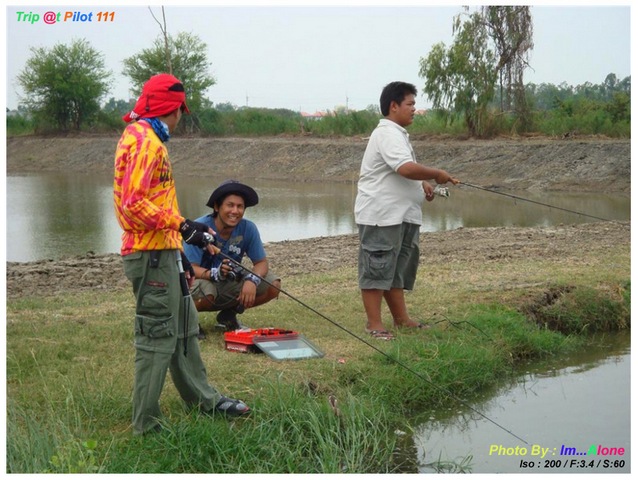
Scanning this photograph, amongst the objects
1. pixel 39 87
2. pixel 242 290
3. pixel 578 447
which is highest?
pixel 39 87

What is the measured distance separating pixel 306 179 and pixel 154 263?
25123 mm

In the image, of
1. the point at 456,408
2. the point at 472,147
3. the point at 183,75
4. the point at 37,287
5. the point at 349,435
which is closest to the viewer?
the point at 349,435

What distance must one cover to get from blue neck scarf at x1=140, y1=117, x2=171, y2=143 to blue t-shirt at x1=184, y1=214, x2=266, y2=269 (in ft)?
5.99

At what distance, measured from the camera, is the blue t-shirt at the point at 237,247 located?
5961 mm

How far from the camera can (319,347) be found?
5742 mm

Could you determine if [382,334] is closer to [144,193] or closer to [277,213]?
[144,193]

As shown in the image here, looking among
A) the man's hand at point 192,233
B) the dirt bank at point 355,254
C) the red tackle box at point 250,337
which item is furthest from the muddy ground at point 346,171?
the man's hand at point 192,233

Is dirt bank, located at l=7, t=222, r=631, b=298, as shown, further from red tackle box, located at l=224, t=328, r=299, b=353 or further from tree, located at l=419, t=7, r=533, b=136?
tree, located at l=419, t=7, r=533, b=136

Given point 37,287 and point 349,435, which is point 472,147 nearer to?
point 37,287

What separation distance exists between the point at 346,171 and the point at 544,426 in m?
24.0

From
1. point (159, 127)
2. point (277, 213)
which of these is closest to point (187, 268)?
point (159, 127)

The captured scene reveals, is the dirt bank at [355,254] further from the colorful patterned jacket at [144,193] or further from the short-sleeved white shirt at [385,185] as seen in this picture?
the colorful patterned jacket at [144,193]

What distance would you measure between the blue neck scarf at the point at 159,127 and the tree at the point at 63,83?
4076 cm

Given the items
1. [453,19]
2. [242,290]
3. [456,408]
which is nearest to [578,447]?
[456,408]
